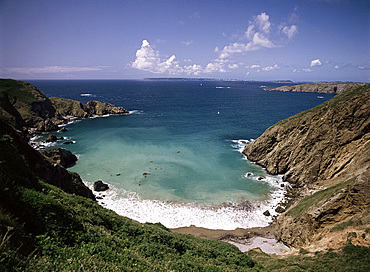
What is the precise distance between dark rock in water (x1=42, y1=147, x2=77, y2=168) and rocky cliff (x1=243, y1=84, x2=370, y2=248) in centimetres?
4803

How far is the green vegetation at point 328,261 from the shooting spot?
677 inches

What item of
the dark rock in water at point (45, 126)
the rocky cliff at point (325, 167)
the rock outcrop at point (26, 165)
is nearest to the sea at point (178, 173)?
the rocky cliff at point (325, 167)

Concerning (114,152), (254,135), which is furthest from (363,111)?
(114,152)

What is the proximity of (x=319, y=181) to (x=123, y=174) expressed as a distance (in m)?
42.9

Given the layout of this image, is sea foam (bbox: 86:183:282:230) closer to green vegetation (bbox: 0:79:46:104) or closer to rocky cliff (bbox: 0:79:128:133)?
rocky cliff (bbox: 0:79:128:133)

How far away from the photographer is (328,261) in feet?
60.7

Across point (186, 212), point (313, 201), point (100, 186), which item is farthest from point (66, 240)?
point (313, 201)

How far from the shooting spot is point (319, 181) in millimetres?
39906

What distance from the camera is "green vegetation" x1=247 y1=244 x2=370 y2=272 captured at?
56.4 feet

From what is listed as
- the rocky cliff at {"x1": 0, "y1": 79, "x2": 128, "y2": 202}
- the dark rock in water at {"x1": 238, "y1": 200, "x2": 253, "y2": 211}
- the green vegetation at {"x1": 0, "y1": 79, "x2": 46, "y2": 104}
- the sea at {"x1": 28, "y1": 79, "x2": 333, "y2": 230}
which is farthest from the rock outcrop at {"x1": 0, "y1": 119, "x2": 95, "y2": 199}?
the green vegetation at {"x1": 0, "y1": 79, "x2": 46, "y2": 104}

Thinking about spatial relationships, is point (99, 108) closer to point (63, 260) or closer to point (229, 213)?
point (229, 213)

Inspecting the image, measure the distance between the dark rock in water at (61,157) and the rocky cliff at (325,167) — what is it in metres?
48.0

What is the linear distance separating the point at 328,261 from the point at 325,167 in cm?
2717

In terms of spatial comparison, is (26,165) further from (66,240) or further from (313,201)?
(313,201)
